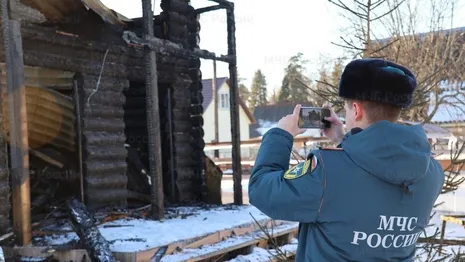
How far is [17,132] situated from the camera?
520 cm

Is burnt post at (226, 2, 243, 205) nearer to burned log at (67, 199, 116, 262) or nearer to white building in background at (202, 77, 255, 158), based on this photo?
burned log at (67, 199, 116, 262)

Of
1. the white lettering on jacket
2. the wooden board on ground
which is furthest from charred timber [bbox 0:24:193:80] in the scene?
the white lettering on jacket

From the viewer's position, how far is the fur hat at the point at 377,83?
191 centimetres

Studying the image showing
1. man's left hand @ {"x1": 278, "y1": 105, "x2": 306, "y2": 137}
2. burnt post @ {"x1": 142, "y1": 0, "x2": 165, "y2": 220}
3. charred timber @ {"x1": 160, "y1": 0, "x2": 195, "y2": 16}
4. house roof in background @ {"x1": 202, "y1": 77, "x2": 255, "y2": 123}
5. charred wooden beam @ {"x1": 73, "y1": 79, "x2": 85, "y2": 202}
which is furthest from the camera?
house roof in background @ {"x1": 202, "y1": 77, "x2": 255, "y2": 123}

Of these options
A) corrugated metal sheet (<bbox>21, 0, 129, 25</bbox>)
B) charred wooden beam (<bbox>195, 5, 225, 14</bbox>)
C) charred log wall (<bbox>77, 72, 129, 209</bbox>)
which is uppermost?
charred wooden beam (<bbox>195, 5, 225, 14</bbox>)

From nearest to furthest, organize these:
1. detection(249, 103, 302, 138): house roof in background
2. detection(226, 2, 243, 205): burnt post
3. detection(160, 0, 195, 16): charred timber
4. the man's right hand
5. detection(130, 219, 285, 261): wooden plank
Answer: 1. the man's right hand
2. detection(130, 219, 285, 261): wooden plank
3. detection(226, 2, 243, 205): burnt post
4. detection(160, 0, 195, 16): charred timber
5. detection(249, 103, 302, 138): house roof in background

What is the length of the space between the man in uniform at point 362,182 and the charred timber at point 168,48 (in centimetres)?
502

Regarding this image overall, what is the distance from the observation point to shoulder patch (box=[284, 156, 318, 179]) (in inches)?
72.5

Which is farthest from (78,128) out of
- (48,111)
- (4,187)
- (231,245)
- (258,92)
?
(258,92)

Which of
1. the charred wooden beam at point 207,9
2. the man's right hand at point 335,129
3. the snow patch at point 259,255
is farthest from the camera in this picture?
the charred wooden beam at point 207,9

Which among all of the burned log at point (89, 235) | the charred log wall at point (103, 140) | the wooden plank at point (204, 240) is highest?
the charred log wall at point (103, 140)

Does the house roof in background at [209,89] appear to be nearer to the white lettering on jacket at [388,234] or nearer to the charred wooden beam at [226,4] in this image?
the charred wooden beam at [226,4]

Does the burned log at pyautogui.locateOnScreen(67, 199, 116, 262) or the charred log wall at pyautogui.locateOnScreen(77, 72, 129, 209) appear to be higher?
the charred log wall at pyautogui.locateOnScreen(77, 72, 129, 209)

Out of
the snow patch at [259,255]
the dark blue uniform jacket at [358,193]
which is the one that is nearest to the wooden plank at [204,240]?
the snow patch at [259,255]
